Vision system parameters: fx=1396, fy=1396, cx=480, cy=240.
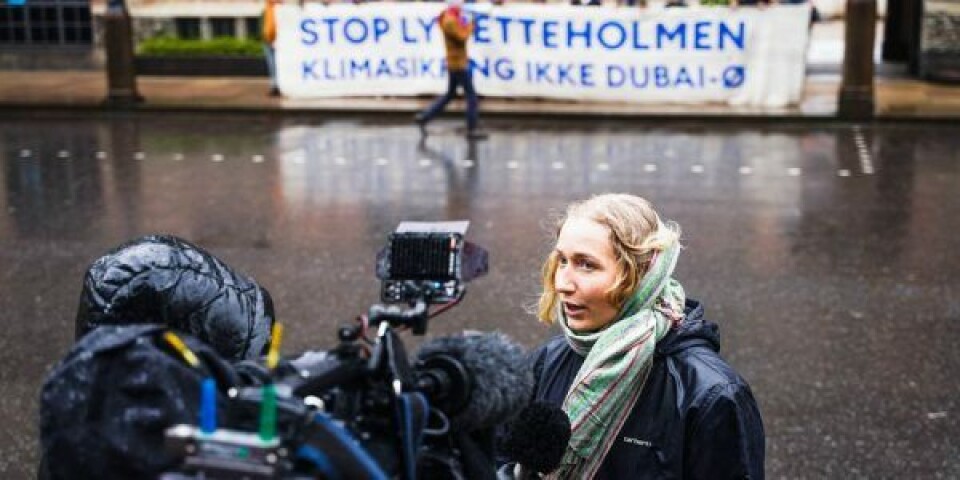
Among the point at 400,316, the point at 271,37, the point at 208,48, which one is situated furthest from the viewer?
the point at 208,48

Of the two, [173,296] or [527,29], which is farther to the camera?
[527,29]

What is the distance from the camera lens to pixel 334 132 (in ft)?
55.4

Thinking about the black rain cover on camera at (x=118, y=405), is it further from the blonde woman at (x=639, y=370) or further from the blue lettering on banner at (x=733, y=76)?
the blue lettering on banner at (x=733, y=76)

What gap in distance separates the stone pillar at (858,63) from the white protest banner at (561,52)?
36.8 inches

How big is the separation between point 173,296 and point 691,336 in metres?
1.34

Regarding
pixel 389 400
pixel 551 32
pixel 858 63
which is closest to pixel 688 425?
pixel 389 400

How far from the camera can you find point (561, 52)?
18.7 meters

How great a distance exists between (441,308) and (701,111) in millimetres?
15892

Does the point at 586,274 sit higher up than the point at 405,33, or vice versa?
the point at 586,274

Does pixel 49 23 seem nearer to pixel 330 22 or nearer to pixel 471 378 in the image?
pixel 330 22

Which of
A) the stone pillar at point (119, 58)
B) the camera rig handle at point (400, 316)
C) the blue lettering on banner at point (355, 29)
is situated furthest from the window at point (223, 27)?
the camera rig handle at point (400, 316)

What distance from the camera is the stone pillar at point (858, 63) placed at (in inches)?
670

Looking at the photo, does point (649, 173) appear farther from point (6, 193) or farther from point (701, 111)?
point (6, 193)

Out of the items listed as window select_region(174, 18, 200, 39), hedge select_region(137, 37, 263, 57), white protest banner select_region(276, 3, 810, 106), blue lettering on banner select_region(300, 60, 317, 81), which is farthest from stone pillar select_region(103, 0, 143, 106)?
window select_region(174, 18, 200, 39)
